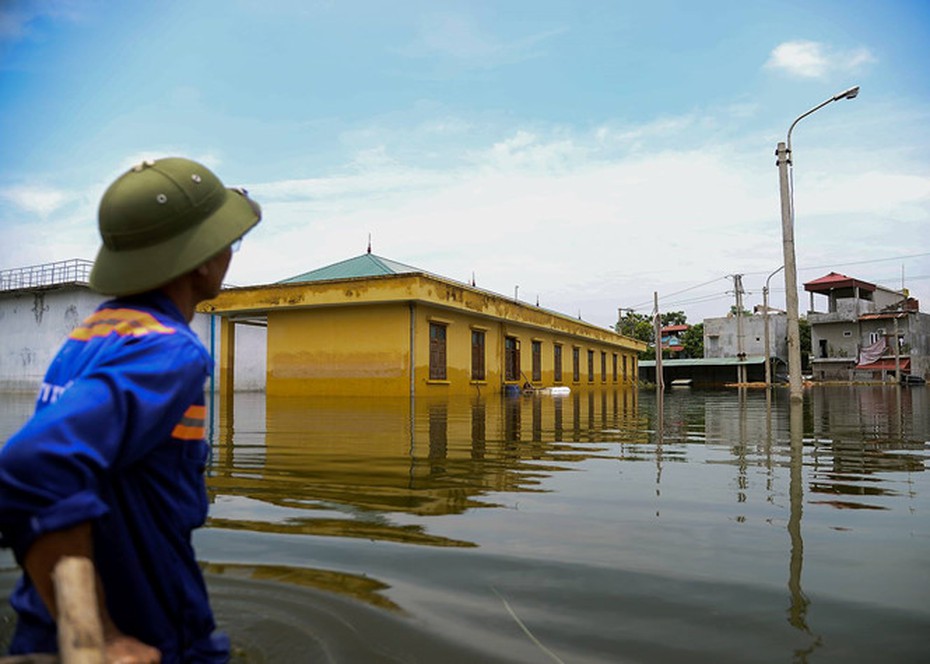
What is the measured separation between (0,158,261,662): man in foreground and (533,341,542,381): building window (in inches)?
942

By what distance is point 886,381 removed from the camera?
4531 centimetres

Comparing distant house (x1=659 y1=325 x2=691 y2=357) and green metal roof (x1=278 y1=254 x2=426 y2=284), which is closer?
green metal roof (x1=278 y1=254 x2=426 y2=284)

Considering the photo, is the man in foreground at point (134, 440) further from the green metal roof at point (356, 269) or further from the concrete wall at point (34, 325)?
the concrete wall at point (34, 325)

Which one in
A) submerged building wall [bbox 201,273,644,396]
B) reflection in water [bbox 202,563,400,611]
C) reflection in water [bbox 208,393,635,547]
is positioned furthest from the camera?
submerged building wall [bbox 201,273,644,396]

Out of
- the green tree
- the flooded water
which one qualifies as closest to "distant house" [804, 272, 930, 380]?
the green tree

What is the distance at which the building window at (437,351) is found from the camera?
18.2m

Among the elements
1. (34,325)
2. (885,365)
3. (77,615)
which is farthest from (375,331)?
(885,365)

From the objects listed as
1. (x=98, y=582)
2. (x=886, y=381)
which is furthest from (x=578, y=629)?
(x=886, y=381)

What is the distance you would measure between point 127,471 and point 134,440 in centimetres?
10

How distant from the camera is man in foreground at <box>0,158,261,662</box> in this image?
3.02 feet

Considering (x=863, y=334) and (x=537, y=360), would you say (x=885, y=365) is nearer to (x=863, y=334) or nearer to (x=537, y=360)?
(x=863, y=334)

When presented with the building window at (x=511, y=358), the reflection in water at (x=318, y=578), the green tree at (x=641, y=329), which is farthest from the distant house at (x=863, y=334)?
the reflection in water at (x=318, y=578)

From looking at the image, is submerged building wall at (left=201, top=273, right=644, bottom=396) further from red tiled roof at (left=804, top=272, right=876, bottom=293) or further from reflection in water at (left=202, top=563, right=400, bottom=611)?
red tiled roof at (left=804, top=272, right=876, bottom=293)

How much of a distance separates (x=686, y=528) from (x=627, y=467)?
1771 millimetres
